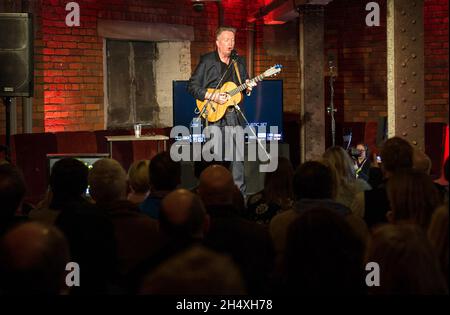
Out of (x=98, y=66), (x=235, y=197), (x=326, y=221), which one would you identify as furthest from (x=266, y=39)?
(x=326, y=221)

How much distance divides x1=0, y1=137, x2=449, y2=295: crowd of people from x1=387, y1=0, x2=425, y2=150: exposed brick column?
1.37 meters

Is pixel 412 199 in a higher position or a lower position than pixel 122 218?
higher

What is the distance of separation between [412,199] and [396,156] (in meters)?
1.31

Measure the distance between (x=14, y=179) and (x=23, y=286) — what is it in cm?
164

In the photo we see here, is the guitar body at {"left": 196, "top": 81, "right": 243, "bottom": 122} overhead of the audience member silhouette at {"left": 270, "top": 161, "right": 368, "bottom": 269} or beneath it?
overhead

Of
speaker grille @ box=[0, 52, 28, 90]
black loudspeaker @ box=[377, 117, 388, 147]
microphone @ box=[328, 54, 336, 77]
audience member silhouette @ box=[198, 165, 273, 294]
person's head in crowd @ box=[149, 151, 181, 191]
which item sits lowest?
audience member silhouette @ box=[198, 165, 273, 294]

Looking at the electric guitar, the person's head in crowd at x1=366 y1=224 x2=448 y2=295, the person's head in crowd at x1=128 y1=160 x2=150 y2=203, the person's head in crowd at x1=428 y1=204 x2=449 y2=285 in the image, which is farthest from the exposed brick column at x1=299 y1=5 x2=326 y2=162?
the person's head in crowd at x1=366 y1=224 x2=448 y2=295

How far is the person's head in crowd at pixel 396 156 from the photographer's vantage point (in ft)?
14.2

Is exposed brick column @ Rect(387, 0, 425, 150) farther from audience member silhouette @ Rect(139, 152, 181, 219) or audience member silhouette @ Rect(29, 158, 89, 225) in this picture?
audience member silhouette @ Rect(29, 158, 89, 225)

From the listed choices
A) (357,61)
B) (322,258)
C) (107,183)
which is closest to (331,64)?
(357,61)

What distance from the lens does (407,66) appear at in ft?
19.7

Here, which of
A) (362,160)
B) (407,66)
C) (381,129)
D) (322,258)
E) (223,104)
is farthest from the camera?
(381,129)

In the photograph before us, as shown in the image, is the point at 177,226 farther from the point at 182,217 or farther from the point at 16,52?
the point at 16,52

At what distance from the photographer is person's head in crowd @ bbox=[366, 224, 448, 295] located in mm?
2117
